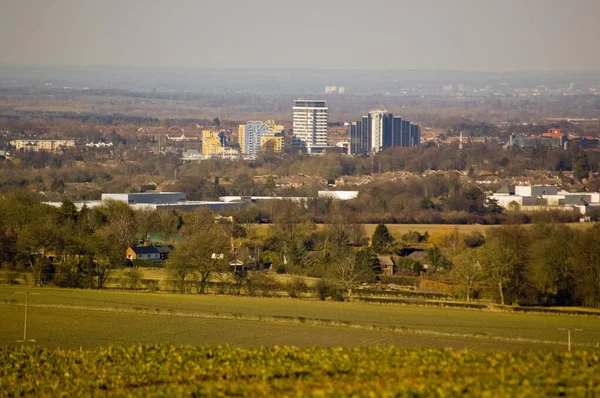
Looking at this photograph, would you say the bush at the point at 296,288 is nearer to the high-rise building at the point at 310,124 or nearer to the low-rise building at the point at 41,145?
the low-rise building at the point at 41,145

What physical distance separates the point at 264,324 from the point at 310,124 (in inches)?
4126

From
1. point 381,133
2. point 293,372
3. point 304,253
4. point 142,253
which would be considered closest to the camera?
point 293,372

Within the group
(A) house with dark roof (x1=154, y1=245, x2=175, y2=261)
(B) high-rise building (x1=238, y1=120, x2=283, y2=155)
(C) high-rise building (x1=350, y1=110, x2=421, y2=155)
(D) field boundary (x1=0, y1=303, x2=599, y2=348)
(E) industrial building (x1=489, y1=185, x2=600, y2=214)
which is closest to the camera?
(D) field boundary (x1=0, y1=303, x2=599, y2=348)

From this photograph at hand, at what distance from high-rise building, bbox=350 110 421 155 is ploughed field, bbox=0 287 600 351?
8927 cm

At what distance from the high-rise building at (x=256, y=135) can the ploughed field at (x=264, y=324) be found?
293ft

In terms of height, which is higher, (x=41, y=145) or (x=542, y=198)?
(x=542, y=198)

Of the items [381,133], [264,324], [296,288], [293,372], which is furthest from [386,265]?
[381,133]

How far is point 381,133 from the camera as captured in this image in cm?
11694

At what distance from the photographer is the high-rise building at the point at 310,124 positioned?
125312 millimetres

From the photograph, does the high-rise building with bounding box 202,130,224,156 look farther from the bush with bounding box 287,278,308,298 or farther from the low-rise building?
the bush with bounding box 287,278,308,298

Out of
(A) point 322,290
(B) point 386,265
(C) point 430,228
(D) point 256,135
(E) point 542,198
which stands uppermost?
(A) point 322,290

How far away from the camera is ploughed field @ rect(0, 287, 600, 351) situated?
801 inches

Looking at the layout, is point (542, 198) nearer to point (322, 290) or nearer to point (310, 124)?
point (322, 290)

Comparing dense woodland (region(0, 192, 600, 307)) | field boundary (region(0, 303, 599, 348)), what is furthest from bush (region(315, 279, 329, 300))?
field boundary (region(0, 303, 599, 348))
